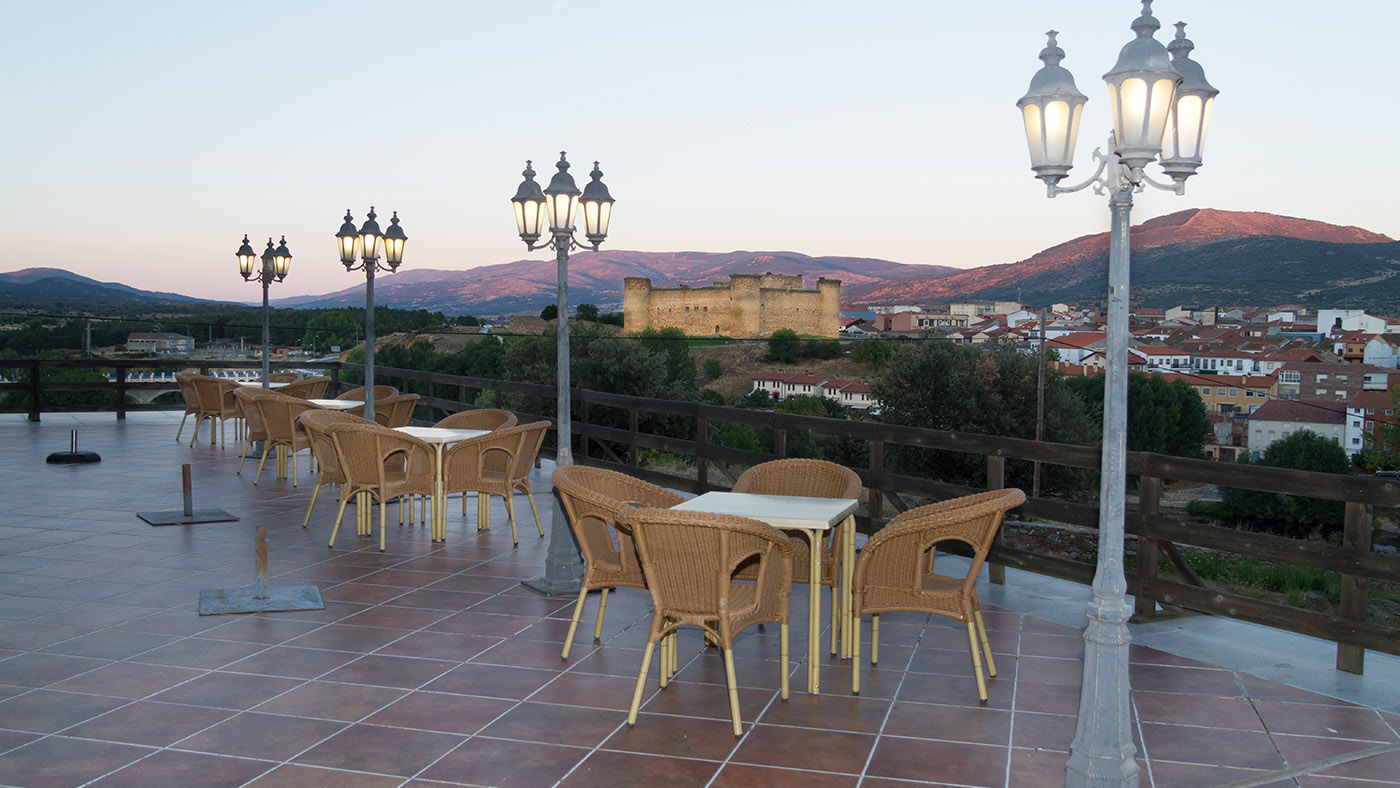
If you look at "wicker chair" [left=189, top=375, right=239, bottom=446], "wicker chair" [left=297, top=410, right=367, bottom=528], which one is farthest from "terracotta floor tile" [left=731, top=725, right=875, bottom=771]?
"wicker chair" [left=189, top=375, right=239, bottom=446]

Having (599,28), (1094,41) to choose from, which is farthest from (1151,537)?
(599,28)

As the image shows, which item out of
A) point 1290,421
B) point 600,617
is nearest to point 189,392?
point 600,617

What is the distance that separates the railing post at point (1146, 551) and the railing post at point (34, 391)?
40.0ft

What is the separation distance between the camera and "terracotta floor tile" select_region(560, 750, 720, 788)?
2663mm

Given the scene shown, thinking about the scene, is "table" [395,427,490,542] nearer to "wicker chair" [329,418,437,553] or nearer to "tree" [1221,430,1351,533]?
"wicker chair" [329,418,437,553]

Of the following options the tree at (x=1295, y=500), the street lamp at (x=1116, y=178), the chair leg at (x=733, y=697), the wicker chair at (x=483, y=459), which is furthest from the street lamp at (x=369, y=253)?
the tree at (x=1295, y=500)

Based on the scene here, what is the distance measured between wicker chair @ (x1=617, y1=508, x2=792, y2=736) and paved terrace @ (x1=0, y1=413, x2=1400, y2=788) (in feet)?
0.85

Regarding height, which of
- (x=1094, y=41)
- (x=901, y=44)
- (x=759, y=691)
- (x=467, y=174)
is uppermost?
(x=901, y=44)

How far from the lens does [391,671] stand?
355 cm

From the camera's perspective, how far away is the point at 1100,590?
252 centimetres

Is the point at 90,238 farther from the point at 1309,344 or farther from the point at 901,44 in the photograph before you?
the point at 1309,344

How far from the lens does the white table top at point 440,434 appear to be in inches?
229

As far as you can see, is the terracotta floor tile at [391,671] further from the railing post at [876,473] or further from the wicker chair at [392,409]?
the wicker chair at [392,409]

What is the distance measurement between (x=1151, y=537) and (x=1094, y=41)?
2.46 meters
